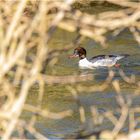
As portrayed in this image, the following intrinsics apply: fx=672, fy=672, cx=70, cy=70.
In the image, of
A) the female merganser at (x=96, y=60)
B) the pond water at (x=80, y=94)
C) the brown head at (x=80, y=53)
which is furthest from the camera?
the brown head at (x=80, y=53)

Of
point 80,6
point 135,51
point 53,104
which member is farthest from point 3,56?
point 80,6

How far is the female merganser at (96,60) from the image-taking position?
16531 millimetres

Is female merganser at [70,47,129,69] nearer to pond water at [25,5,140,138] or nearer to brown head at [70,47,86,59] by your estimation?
brown head at [70,47,86,59]

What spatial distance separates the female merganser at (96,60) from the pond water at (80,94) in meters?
0.21

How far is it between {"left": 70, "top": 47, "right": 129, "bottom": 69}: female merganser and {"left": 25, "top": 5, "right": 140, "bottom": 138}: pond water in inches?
8.3

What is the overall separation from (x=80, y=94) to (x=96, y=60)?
3.23m

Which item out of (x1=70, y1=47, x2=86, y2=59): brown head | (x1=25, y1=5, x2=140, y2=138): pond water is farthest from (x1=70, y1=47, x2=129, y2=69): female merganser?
(x1=25, y1=5, x2=140, y2=138): pond water

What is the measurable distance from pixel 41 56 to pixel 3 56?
27cm

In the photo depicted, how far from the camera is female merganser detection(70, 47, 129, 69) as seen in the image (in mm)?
16531

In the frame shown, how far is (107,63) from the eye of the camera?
1669 cm

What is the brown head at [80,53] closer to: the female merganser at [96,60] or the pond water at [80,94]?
the female merganser at [96,60]

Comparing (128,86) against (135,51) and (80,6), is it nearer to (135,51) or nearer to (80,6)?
(135,51)

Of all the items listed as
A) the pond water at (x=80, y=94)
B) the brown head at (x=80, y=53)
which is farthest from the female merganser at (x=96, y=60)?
the pond water at (x=80, y=94)

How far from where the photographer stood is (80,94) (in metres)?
13.4
